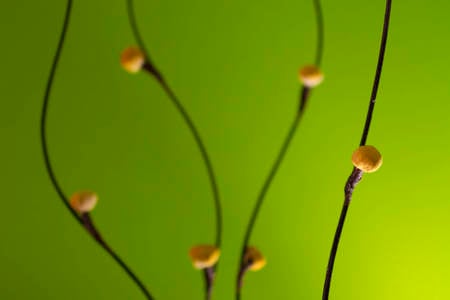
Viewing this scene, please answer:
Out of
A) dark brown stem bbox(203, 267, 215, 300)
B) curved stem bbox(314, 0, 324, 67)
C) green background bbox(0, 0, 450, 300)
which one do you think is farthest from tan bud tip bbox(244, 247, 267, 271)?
curved stem bbox(314, 0, 324, 67)

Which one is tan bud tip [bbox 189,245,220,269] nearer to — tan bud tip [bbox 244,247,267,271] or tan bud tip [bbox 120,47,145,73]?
tan bud tip [bbox 244,247,267,271]

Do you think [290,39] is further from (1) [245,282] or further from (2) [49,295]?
(2) [49,295]

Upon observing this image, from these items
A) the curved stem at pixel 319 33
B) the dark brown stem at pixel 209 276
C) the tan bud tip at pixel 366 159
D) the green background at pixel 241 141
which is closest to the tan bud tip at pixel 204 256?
the dark brown stem at pixel 209 276

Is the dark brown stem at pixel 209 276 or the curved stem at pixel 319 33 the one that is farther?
the curved stem at pixel 319 33

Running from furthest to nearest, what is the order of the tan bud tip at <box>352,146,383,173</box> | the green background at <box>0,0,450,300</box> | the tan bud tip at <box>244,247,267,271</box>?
the green background at <box>0,0,450,300</box>
the tan bud tip at <box>244,247,267,271</box>
the tan bud tip at <box>352,146,383,173</box>

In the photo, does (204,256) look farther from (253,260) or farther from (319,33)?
(319,33)

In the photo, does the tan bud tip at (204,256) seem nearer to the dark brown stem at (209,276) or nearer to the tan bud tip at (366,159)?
the dark brown stem at (209,276)

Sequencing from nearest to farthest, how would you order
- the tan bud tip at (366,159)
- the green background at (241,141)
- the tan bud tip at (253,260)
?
the tan bud tip at (366,159) → the tan bud tip at (253,260) → the green background at (241,141)

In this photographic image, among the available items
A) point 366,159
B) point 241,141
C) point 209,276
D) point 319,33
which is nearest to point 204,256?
point 209,276

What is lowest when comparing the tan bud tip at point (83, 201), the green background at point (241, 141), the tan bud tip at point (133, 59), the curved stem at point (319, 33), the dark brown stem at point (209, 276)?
the dark brown stem at point (209, 276)

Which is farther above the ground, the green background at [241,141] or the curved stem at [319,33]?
the curved stem at [319,33]
